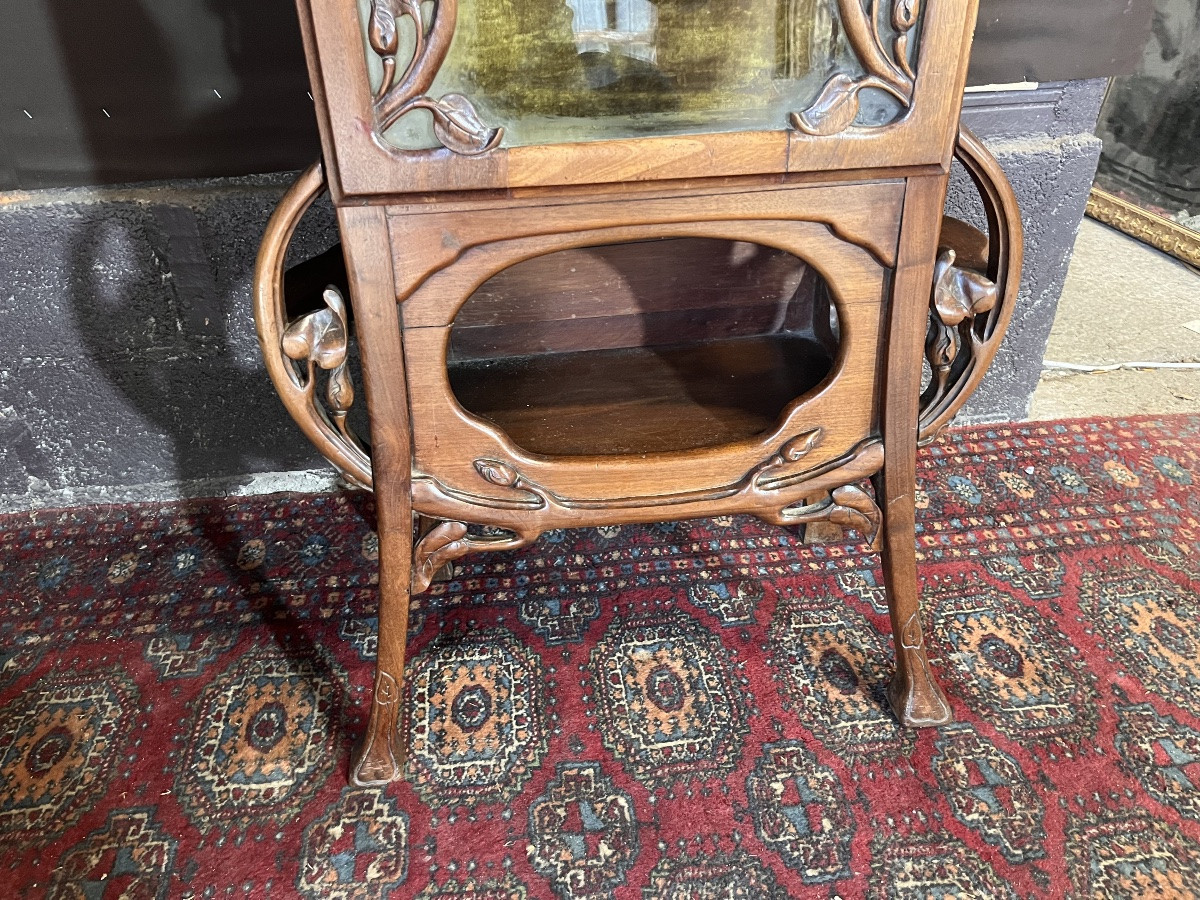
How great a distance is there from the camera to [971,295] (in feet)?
3.76

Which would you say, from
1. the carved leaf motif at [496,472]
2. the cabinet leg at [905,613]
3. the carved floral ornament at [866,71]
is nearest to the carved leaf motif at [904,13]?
the carved floral ornament at [866,71]

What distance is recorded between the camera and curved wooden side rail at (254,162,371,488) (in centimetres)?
101

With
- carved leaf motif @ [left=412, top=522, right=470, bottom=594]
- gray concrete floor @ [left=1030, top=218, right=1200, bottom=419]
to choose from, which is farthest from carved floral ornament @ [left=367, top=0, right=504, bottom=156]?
gray concrete floor @ [left=1030, top=218, right=1200, bottom=419]

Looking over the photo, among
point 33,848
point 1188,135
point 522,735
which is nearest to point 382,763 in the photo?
point 522,735

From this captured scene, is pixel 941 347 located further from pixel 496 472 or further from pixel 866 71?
pixel 496 472

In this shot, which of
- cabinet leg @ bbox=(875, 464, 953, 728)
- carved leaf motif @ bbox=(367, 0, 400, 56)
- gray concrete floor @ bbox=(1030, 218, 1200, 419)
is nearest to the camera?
carved leaf motif @ bbox=(367, 0, 400, 56)

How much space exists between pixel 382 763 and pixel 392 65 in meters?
0.96

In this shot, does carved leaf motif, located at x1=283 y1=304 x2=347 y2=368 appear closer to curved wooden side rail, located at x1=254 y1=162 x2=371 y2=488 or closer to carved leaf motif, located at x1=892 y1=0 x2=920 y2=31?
curved wooden side rail, located at x1=254 y1=162 x2=371 y2=488

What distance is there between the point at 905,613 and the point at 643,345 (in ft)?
2.20

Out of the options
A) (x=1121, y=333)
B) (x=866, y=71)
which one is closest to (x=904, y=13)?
Result: (x=866, y=71)

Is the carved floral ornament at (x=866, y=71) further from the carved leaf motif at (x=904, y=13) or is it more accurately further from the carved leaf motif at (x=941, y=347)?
the carved leaf motif at (x=941, y=347)

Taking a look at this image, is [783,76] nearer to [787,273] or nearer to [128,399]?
[787,273]

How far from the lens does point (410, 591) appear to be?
4.00ft

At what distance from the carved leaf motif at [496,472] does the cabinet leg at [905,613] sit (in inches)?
20.2
